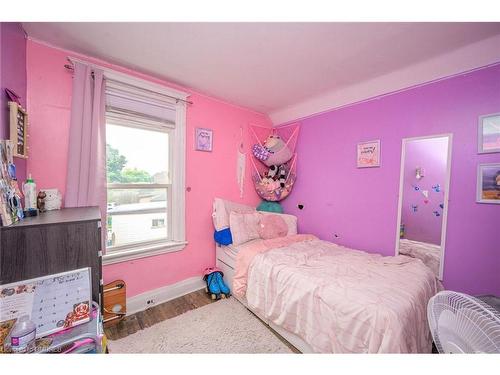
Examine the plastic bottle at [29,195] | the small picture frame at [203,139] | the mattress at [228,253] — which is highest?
the small picture frame at [203,139]

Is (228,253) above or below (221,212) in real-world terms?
below

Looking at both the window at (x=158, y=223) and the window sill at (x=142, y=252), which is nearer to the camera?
the window sill at (x=142, y=252)

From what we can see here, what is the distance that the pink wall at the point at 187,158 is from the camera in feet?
5.11

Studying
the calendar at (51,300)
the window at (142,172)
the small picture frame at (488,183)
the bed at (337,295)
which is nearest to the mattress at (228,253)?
the bed at (337,295)

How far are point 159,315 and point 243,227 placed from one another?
1.26 metres

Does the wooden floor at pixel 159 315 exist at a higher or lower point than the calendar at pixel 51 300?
lower

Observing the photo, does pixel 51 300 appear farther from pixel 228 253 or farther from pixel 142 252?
pixel 228 253

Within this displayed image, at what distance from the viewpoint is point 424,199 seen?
186 cm

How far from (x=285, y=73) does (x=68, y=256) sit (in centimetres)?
226

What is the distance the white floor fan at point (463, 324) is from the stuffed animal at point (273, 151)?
2.26m

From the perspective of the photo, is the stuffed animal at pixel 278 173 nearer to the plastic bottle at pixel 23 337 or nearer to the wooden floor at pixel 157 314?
the wooden floor at pixel 157 314

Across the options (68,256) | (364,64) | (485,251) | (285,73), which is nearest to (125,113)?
(68,256)

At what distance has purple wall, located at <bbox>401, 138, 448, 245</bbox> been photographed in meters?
1.78

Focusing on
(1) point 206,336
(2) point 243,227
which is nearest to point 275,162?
(2) point 243,227
